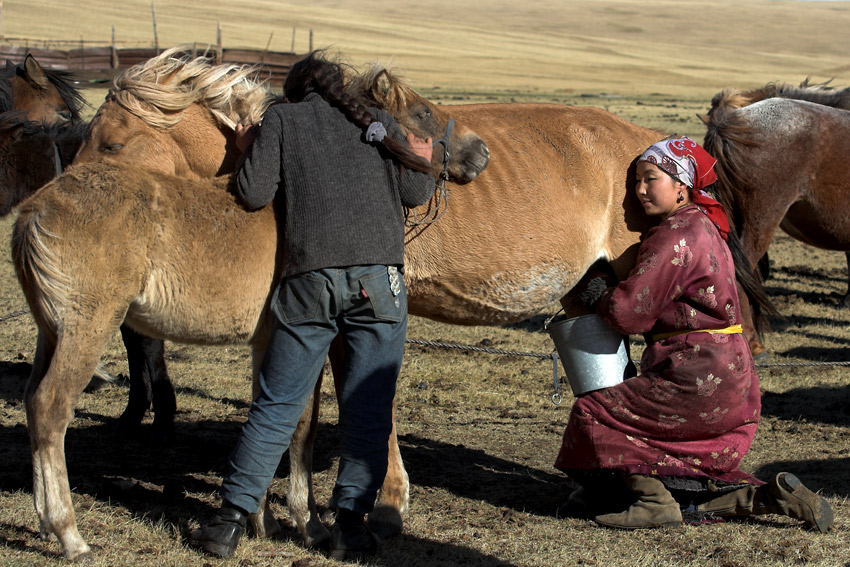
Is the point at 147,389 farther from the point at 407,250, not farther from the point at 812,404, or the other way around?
the point at 812,404

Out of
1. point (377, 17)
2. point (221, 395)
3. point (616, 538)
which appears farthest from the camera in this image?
point (377, 17)

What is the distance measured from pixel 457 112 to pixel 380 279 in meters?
1.39

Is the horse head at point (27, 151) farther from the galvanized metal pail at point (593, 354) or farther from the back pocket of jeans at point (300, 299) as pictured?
the galvanized metal pail at point (593, 354)

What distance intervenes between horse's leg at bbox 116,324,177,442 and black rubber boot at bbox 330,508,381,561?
1994 millimetres

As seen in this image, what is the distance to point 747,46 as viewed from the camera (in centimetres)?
8219

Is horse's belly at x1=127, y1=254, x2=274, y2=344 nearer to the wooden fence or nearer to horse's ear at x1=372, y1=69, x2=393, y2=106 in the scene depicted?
horse's ear at x1=372, y1=69, x2=393, y2=106

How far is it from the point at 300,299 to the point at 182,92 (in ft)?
4.36

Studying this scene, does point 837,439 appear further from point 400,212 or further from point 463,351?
point 400,212

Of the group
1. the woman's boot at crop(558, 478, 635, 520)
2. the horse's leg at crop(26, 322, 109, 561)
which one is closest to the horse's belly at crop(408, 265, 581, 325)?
the woman's boot at crop(558, 478, 635, 520)

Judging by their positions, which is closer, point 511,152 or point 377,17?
point 511,152

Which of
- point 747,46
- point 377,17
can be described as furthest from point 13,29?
point 747,46

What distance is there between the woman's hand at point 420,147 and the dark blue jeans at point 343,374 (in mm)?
520

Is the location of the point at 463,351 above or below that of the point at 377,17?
below

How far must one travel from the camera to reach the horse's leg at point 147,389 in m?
4.98
